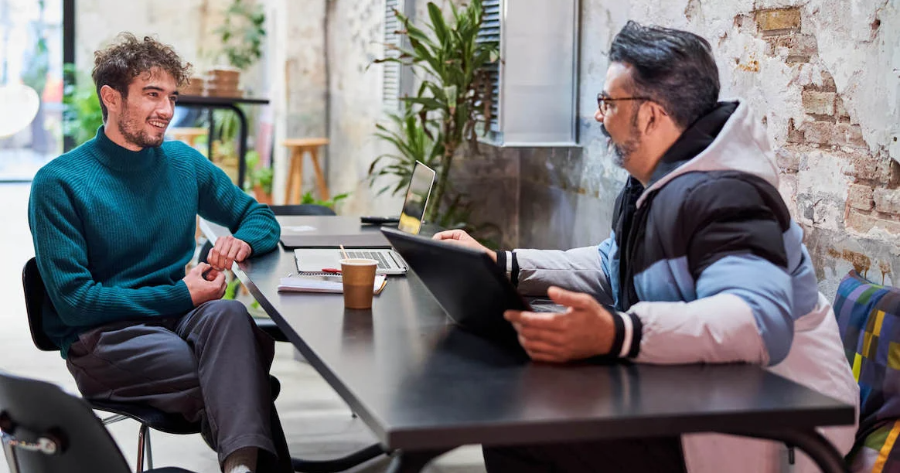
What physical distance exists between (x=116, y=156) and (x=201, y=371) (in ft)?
2.42

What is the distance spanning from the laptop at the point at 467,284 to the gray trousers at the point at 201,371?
1.61ft

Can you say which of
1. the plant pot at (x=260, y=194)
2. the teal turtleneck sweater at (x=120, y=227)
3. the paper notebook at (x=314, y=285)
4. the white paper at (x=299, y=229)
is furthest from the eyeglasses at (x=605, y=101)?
the plant pot at (x=260, y=194)

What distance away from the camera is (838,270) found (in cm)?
271

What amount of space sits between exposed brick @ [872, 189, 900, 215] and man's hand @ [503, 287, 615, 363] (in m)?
1.25

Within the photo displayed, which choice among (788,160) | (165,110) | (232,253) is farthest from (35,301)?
(788,160)

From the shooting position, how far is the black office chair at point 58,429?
1.53m

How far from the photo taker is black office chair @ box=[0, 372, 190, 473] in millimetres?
1533

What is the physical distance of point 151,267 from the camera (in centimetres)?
272

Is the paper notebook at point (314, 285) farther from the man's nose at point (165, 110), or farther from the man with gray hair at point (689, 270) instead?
the man's nose at point (165, 110)

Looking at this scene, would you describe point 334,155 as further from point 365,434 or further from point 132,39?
point 132,39

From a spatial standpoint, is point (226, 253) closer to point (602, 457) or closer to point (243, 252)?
point (243, 252)

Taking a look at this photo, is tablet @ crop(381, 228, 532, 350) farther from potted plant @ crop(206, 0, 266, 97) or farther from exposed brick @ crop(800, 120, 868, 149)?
potted plant @ crop(206, 0, 266, 97)

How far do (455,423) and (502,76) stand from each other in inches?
127

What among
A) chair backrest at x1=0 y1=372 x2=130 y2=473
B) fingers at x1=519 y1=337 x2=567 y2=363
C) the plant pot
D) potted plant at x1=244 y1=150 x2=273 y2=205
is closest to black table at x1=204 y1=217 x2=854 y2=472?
fingers at x1=519 y1=337 x2=567 y2=363
